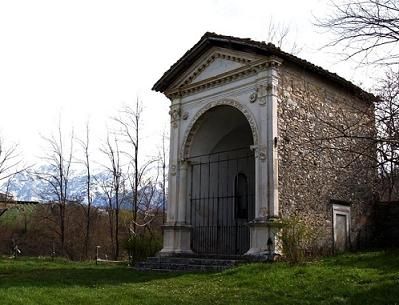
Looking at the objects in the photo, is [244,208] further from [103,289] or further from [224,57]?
[103,289]

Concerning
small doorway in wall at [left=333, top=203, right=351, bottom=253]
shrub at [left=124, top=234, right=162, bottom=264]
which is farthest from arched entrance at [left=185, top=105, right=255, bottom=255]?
small doorway in wall at [left=333, top=203, right=351, bottom=253]

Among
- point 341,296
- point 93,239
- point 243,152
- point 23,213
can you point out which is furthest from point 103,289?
point 23,213

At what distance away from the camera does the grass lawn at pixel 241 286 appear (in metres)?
8.51

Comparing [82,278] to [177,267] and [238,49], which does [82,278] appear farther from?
[238,49]

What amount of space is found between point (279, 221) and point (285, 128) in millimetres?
3046

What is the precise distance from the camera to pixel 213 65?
1673 cm

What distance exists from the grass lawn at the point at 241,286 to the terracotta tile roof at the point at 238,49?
18.2ft

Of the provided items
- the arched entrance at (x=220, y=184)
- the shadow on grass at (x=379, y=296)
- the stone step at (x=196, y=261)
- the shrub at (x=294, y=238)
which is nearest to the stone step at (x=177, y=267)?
the stone step at (x=196, y=261)

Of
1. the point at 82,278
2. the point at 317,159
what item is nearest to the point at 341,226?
the point at 317,159

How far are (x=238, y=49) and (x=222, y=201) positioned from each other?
19.8 feet

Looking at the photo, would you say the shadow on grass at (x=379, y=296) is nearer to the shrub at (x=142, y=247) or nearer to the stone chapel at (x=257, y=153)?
the stone chapel at (x=257, y=153)

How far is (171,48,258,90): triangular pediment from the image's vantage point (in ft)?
51.1

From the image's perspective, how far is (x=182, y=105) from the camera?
17797 millimetres

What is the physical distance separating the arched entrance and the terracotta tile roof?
7.09ft
